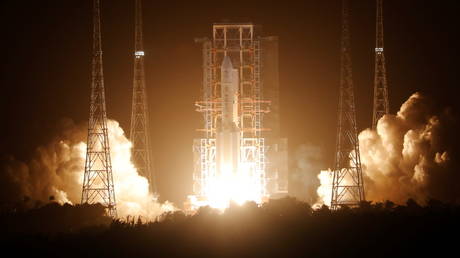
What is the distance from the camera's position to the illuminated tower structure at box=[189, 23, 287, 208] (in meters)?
53.5

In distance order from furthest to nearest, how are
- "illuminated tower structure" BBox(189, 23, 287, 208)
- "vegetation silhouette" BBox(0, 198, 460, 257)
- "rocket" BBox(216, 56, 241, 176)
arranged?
"illuminated tower structure" BBox(189, 23, 287, 208) < "rocket" BBox(216, 56, 241, 176) < "vegetation silhouette" BBox(0, 198, 460, 257)

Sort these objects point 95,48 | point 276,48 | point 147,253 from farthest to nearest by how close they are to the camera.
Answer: point 276,48 → point 95,48 → point 147,253

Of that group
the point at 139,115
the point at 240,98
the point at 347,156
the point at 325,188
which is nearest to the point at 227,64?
the point at 240,98

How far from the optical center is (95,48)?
4669 cm

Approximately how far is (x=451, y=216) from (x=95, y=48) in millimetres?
15167

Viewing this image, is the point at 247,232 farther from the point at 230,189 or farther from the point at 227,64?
the point at 227,64

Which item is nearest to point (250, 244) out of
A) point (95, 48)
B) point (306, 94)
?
point (95, 48)

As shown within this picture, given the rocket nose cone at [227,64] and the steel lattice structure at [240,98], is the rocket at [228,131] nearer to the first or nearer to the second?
the rocket nose cone at [227,64]

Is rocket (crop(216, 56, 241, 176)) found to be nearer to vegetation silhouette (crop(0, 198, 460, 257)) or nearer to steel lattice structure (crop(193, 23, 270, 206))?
steel lattice structure (crop(193, 23, 270, 206))

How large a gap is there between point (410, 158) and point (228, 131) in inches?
313

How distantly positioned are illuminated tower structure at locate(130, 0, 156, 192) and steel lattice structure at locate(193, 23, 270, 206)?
2.50 m

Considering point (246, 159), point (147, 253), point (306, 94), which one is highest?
point (306, 94)

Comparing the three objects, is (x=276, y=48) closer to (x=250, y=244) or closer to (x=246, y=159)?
(x=246, y=159)

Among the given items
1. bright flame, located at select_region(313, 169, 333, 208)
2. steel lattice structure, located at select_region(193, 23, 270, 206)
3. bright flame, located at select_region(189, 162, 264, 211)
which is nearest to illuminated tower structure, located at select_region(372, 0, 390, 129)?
bright flame, located at select_region(313, 169, 333, 208)
